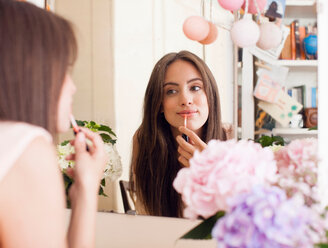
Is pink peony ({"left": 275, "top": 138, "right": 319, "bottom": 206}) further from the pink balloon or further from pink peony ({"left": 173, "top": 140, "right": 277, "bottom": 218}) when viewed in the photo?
the pink balloon

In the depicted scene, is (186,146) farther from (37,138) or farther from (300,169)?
(37,138)

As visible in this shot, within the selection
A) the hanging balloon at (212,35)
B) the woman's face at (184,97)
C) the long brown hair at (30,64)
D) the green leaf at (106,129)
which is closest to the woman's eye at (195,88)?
the woman's face at (184,97)

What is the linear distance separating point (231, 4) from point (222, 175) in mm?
443

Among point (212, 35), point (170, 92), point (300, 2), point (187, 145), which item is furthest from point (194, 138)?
point (300, 2)

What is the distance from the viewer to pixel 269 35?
82cm

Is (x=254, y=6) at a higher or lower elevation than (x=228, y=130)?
higher

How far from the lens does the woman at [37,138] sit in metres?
0.50

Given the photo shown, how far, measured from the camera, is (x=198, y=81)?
2.95ft

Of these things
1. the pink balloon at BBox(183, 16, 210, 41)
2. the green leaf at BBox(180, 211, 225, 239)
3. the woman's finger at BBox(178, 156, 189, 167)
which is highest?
the pink balloon at BBox(183, 16, 210, 41)

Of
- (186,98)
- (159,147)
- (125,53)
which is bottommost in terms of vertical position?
(159,147)

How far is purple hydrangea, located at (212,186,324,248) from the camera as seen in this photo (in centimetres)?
45

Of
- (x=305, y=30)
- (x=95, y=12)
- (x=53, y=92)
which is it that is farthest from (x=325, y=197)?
(x=95, y=12)

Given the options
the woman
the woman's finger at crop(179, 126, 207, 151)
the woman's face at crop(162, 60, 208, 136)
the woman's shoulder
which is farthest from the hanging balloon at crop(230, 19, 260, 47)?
the woman's shoulder

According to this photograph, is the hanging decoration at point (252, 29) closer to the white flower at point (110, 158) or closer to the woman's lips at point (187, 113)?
the woman's lips at point (187, 113)
